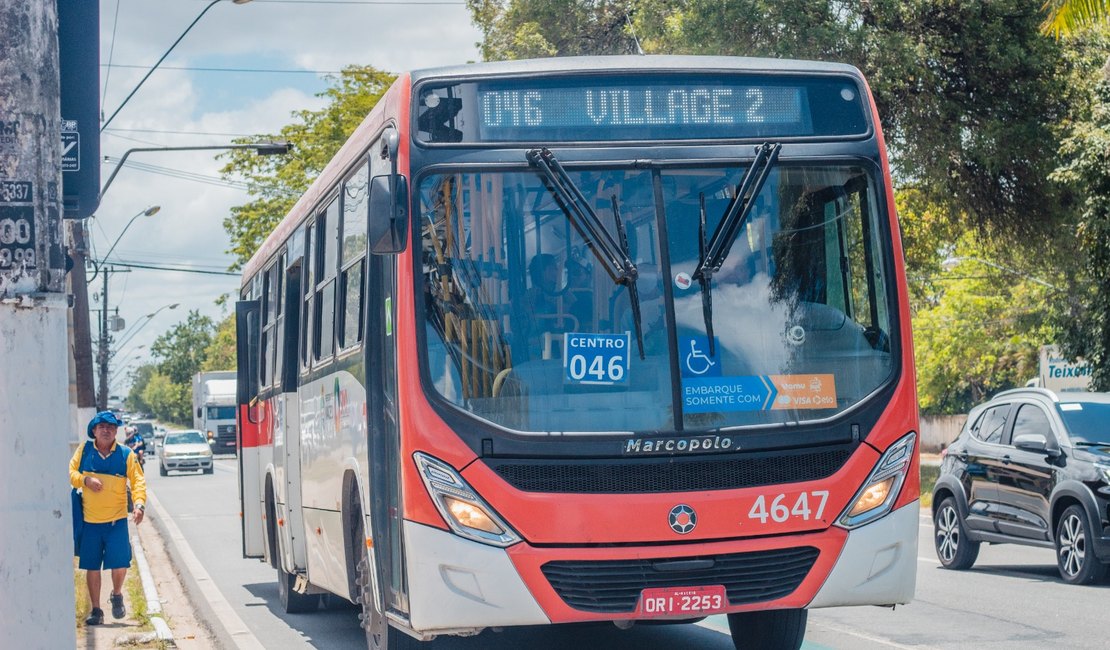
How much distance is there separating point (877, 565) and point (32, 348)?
163 inches

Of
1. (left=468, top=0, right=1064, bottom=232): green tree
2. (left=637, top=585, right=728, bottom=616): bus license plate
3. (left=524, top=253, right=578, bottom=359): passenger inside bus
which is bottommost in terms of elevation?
(left=637, top=585, right=728, bottom=616): bus license plate

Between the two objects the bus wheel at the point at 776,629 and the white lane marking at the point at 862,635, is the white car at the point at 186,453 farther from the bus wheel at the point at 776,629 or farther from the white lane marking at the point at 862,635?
the bus wheel at the point at 776,629

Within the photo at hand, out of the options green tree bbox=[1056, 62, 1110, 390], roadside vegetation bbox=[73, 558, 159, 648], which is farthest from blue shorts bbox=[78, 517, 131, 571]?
green tree bbox=[1056, 62, 1110, 390]

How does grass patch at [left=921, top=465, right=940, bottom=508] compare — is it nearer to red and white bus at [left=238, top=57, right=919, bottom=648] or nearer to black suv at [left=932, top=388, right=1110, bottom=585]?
black suv at [left=932, top=388, right=1110, bottom=585]

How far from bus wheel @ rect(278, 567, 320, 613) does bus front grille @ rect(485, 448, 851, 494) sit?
6086 mm

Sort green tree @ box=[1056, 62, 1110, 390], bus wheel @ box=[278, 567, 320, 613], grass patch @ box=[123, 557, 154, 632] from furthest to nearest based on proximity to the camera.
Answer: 1. green tree @ box=[1056, 62, 1110, 390]
2. bus wheel @ box=[278, 567, 320, 613]
3. grass patch @ box=[123, 557, 154, 632]

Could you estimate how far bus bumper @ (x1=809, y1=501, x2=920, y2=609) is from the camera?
23.9 feet

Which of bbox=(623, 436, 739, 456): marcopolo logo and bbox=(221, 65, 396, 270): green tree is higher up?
bbox=(221, 65, 396, 270): green tree

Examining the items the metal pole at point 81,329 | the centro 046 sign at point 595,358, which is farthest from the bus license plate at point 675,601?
the metal pole at point 81,329

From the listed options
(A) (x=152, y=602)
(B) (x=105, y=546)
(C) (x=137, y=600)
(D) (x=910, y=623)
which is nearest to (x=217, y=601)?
(A) (x=152, y=602)

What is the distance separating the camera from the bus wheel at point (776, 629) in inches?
343

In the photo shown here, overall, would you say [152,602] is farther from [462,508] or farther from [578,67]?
[578,67]

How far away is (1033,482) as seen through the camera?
14016 millimetres

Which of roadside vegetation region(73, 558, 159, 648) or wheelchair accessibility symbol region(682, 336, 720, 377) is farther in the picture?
roadside vegetation region(73, 558, 159, 648)
